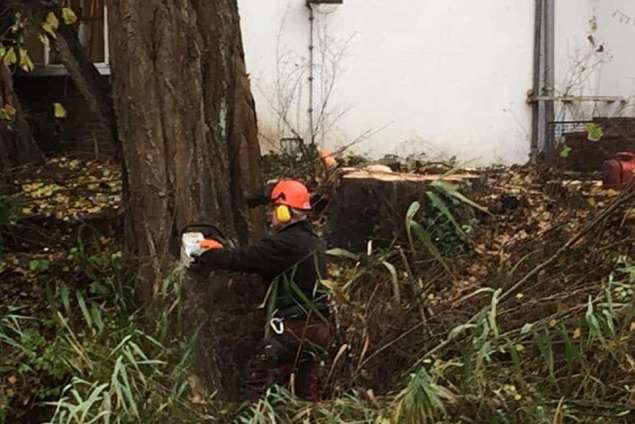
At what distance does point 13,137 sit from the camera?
38.6 ft

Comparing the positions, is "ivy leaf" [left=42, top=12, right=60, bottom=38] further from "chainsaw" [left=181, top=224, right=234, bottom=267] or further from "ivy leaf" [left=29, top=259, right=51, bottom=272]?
"chainsaw" [left=181, top=224, right=234, bottom=267]

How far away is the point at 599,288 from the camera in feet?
20.0

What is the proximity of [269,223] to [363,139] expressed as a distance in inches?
215

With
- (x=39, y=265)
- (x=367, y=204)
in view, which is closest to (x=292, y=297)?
(x=39, y=265)

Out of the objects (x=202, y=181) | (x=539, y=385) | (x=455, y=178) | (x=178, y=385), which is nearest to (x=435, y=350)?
(x=539, y=385)

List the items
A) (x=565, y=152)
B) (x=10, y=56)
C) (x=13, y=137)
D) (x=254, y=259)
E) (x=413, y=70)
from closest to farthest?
(x=254, y=259)
(x=10, y=56)
(x=565, y=152)
(x=13, y=137)
(x=413, y=70)

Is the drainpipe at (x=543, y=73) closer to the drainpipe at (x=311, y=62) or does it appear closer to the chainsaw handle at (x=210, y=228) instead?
the drainpipe at (x=311, y=62)

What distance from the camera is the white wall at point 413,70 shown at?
13.2m

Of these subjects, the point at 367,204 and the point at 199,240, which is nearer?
the point at 199,240

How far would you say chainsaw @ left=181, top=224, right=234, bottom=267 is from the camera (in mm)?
6316

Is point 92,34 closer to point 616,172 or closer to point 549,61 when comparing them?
point 549,61

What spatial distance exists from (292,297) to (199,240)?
2.08ft

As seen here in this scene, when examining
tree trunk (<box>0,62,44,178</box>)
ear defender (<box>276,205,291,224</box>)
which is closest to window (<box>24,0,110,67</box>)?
tree trunk (<box>0,62,44,178</box>)

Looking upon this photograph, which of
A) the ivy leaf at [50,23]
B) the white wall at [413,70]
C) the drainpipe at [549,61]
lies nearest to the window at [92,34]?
the white wall at [413,70]
